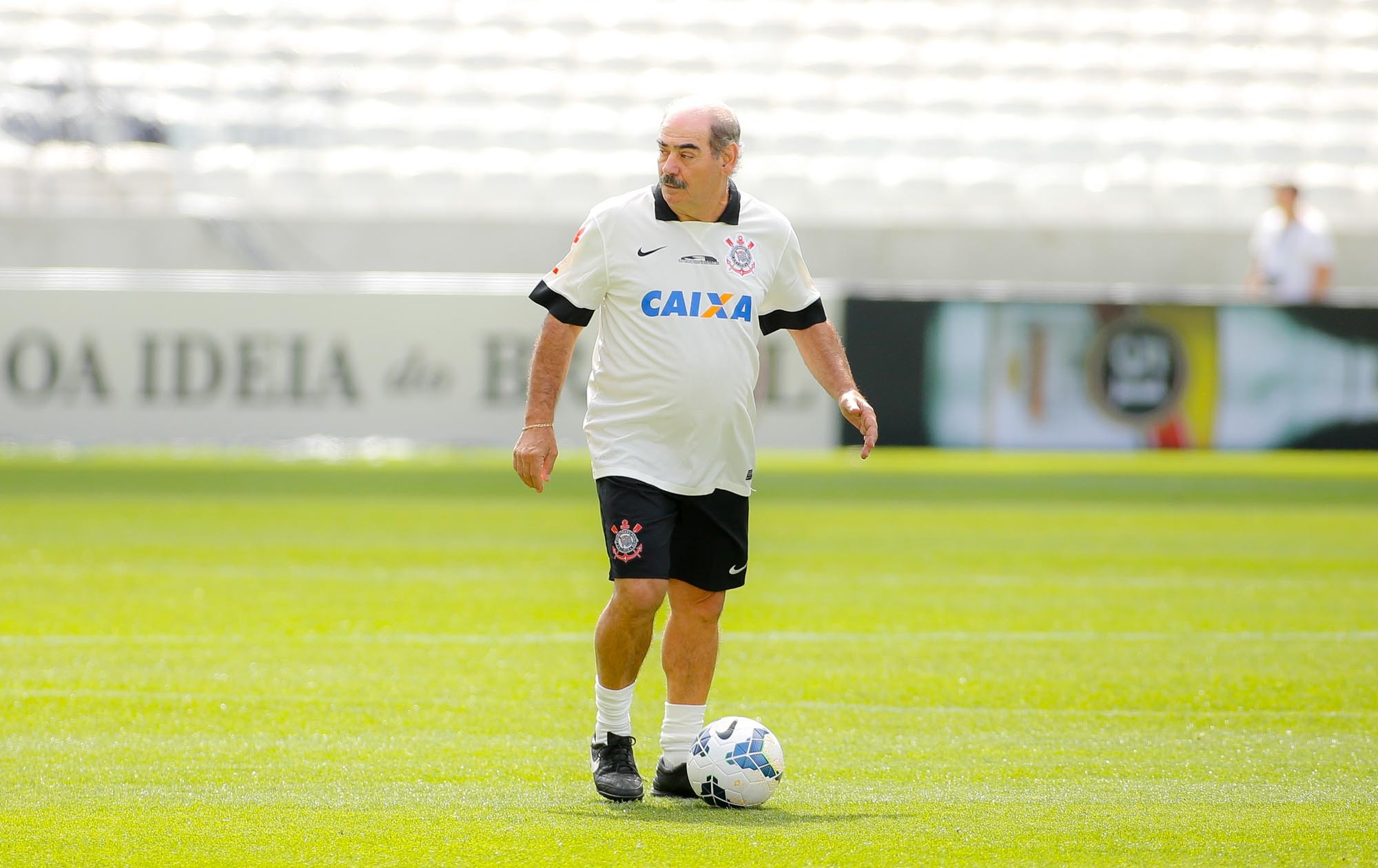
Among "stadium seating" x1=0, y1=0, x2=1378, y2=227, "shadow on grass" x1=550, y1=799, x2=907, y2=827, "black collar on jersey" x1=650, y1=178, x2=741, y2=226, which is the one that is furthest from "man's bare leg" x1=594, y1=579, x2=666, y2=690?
"stadium seating" x1=0, y1=0, x2=1378, y2=227

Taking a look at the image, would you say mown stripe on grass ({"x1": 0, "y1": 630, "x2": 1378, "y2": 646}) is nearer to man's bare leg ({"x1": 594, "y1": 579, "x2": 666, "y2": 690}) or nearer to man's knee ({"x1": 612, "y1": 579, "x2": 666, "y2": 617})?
man's bare leg ({"x1": 594, "y1": 579, "x2": 666, "y2": 690})

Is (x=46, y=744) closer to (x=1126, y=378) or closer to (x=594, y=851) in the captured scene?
(x=594, y=851)

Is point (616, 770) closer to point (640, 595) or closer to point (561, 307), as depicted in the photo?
point (640, 595)

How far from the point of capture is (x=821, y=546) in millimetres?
10977

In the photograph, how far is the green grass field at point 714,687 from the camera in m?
4.22

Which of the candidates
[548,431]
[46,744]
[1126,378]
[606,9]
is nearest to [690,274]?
[548,431]

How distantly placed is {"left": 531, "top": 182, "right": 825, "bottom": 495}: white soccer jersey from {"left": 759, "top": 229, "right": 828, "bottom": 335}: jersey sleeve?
15 cm

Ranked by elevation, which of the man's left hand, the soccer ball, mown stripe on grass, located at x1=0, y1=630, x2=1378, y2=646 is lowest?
mown stripe on grass, located at x1=0, y1=630, x2=1378, y2=646

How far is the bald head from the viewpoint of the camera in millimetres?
4582

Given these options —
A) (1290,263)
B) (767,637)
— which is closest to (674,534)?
(767,637)

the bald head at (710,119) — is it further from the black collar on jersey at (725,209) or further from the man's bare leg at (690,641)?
the man's bare leg at (690,641)

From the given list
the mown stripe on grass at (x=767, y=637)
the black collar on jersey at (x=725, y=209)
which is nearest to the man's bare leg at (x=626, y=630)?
the black collar on jersey at (x=725, y=209)

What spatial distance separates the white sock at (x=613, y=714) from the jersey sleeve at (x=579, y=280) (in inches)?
38.6

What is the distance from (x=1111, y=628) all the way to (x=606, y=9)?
17.1 meters
